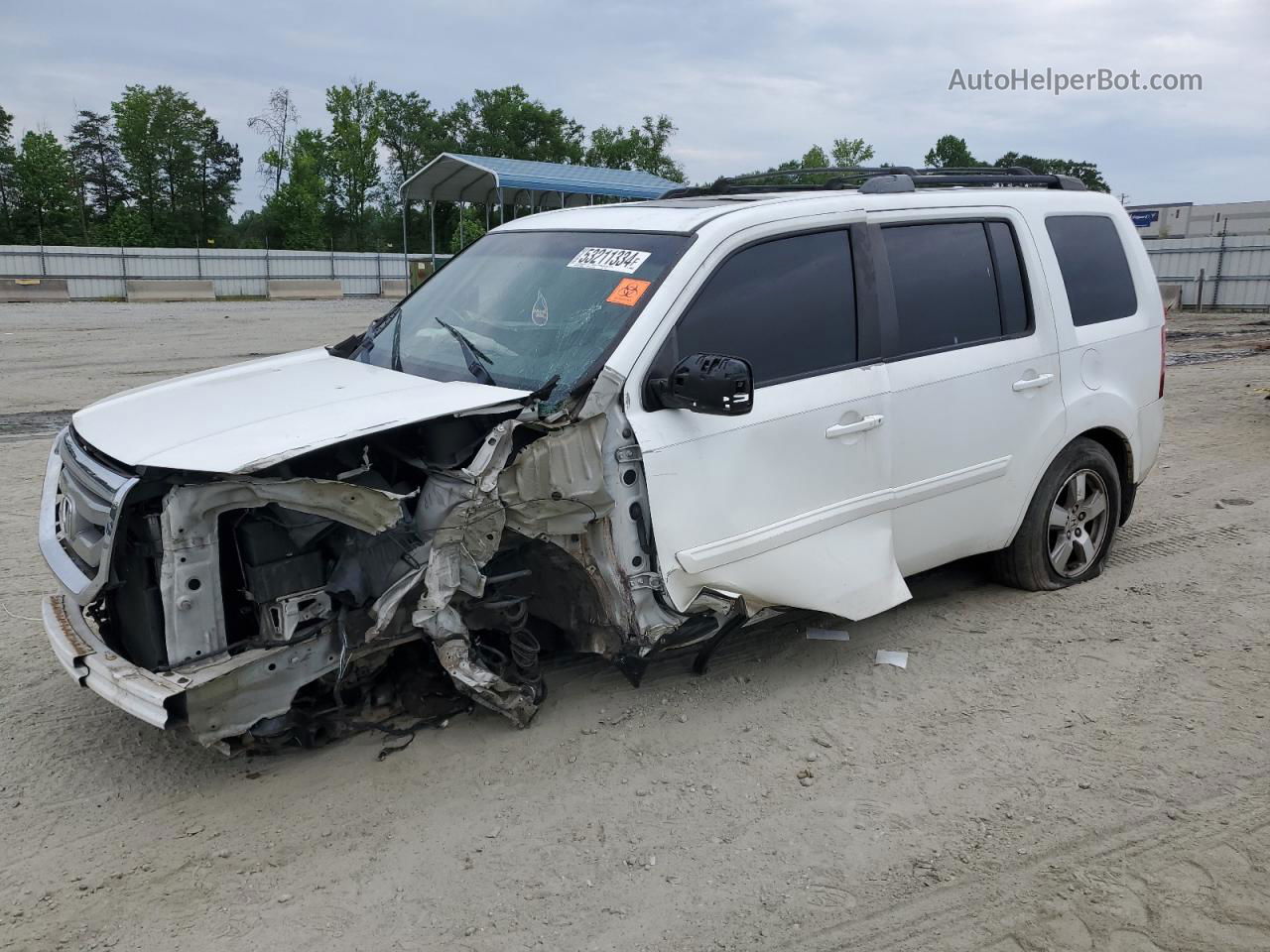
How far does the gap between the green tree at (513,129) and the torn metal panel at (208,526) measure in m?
57.2

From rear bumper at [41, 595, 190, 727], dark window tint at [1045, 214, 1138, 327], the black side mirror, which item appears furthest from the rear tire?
rear bumper at [41, 595, 190, 727]

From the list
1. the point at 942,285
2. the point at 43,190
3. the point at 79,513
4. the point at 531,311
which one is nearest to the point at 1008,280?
the point at 942,285

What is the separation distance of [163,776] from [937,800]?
2.70 metres

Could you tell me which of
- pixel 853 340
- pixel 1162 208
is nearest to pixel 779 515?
pixel 853 340

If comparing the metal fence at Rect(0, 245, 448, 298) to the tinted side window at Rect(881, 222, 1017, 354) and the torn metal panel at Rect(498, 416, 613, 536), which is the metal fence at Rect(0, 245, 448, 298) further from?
the torn metal panel at Rect(498, 416, 613, 536)

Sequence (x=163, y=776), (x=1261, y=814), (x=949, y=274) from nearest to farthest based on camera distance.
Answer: (x=1261, y=814) → (x=163, y=776) → (x=949, y=274)

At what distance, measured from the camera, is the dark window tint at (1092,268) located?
16.8 ft

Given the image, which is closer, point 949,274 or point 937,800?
point 937,800

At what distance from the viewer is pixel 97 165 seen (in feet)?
178

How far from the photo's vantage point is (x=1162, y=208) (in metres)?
42.4

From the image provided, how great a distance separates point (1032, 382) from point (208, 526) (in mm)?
3648

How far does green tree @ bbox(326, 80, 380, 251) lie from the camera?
51.6m

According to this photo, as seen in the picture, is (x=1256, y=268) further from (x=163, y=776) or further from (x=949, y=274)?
(x=163, y=776)

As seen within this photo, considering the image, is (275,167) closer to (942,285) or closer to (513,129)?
(513,129)
